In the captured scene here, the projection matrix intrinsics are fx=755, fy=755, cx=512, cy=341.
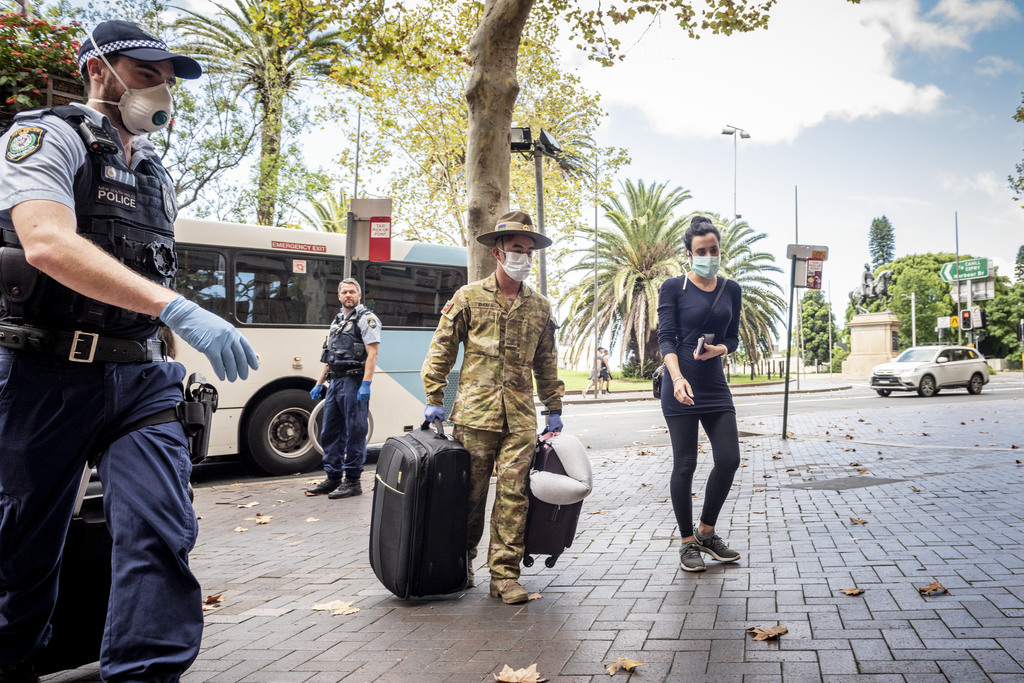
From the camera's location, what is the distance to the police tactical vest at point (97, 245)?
7.34 ft

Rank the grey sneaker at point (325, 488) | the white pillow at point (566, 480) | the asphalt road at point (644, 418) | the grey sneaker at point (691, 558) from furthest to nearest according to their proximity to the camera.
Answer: the asphalt road at point (644, 418) < the grey sneaker at point (325, 488) < the grey sneaker at point (691, 558) < the white pillow at point (566, 480)

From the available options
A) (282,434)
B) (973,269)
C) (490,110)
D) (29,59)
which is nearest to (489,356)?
(490,110)

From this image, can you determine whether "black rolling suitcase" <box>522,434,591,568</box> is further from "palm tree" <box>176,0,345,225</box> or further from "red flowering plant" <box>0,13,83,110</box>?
"palm tree" <box>176,0,345,225</box>

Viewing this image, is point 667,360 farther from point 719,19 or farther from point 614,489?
point 719,19

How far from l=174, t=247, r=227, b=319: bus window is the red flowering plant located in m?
3.47

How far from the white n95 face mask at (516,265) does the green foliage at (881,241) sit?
405 ft

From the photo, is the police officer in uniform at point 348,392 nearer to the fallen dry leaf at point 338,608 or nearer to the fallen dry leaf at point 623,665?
the fallen dry leaf at point 338,608

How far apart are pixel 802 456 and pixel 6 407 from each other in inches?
370

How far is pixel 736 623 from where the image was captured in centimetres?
355

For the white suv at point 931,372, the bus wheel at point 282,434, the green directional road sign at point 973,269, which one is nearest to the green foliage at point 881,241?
the green directional road sign at point 973,269

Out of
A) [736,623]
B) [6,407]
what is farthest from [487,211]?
[6,407]

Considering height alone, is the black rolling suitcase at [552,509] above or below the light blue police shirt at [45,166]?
below

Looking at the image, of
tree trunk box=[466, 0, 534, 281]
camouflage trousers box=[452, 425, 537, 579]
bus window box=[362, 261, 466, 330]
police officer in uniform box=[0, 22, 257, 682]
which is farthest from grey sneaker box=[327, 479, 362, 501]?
police officer in uniform box=[0, 22, 257, 682]

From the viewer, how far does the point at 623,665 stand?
3.06m
